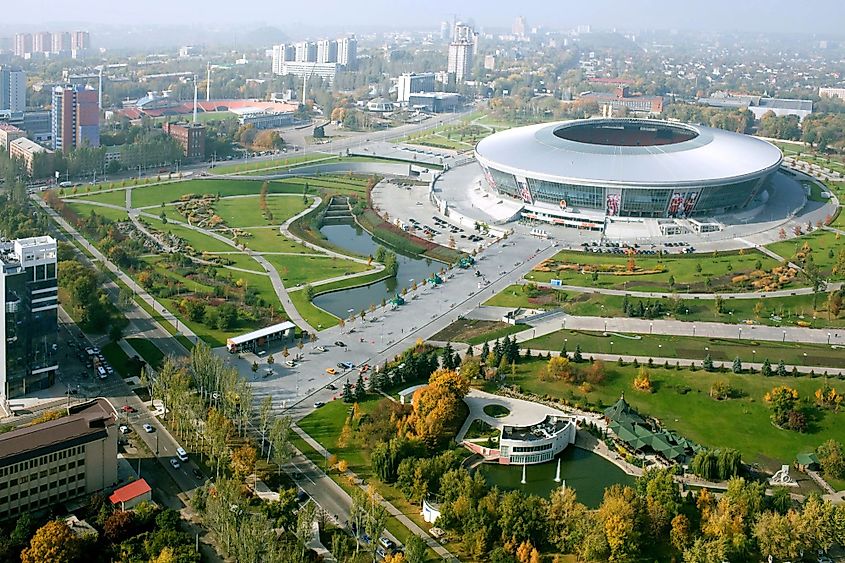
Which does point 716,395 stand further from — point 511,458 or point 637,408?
point 511,458

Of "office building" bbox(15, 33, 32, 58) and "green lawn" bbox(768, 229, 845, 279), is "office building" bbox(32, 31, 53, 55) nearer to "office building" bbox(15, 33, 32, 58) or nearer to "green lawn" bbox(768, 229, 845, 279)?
"office building" bbox(15, 33, 32, 58)

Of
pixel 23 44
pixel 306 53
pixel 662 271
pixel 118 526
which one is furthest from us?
pixel 23 44

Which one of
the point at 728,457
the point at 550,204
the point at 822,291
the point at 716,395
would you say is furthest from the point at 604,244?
the point at 728,457

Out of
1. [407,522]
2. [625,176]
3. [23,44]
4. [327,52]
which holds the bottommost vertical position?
[407,522]

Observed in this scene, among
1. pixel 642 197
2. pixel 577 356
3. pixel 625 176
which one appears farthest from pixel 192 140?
pixel 577 356

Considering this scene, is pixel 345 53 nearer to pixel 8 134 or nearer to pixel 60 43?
pixel 60 43

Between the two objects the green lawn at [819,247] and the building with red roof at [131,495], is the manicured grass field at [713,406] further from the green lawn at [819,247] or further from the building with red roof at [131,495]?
the green lawn at [819,247]
